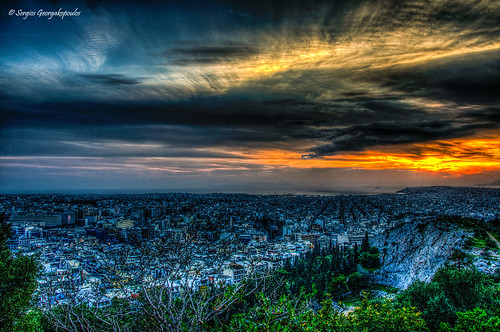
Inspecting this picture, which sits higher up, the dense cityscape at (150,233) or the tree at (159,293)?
the tree at (159,293)

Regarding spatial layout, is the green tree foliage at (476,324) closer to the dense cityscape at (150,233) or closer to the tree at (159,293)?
the tree at (159,293)

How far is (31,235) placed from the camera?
2725 cm

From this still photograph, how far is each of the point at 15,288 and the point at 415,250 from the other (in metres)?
26.8

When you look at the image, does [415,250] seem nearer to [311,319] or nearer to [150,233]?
[150,233]

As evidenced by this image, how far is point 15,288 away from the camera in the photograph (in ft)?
24.5

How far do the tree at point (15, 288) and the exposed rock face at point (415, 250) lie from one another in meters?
19.2

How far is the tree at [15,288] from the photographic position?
707 cm

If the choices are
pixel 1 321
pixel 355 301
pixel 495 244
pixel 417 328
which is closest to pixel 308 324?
pixel 417 328

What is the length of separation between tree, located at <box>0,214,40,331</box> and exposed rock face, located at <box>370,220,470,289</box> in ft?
62.9

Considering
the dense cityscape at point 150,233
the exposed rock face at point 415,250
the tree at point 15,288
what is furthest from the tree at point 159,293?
the exposed rock face at point 415,250

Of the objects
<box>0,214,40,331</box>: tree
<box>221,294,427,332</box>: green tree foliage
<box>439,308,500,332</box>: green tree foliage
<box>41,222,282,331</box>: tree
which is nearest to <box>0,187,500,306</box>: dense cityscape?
<box>0,214,40,331</box>: tree

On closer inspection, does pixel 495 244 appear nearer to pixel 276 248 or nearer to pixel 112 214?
pixel 276 248

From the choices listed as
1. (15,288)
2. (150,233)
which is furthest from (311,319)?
(150,233)

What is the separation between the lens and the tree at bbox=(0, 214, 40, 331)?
707 centimetres
